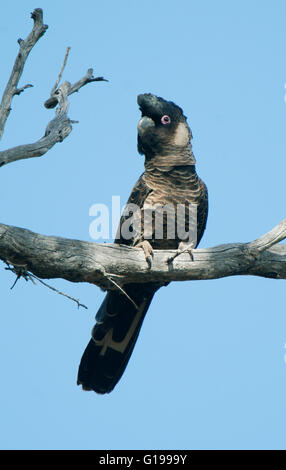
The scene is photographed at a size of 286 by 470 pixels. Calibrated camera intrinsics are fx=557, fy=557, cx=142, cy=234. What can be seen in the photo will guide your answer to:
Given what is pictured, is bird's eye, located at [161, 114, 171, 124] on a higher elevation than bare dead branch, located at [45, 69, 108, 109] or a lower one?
higher

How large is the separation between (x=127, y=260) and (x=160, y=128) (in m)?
2.14

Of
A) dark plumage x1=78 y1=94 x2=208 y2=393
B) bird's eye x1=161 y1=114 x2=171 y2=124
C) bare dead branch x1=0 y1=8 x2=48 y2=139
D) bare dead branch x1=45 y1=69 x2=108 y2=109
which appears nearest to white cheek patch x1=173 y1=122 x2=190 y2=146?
dark plumage x1=78 y1=94 x2=208 y2=393

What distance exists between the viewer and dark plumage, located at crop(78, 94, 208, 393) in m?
6.50

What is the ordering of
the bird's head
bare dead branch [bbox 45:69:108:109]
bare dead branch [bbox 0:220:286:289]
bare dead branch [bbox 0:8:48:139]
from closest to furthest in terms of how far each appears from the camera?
bare dead branch [bbox 0:8:48:139] → bare dead branch [bbox 0:220:286:289] → bare dead branch [bbox 45:69:108:109] → the bird's head

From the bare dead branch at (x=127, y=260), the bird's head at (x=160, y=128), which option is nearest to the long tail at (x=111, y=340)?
the bare dead branch at (x=127, y=260)

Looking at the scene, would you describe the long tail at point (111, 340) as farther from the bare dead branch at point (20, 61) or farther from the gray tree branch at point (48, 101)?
the bare dead branch at point (20, 61)

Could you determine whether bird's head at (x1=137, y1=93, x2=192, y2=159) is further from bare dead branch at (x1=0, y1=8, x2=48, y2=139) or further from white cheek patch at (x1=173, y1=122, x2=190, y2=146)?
bare dead branch at (x1=0, y1=8, x2=48, y2=139)

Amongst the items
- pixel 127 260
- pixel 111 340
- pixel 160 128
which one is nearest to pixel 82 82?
pixel 160 128

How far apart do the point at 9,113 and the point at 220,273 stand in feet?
8.37

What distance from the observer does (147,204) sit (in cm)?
648

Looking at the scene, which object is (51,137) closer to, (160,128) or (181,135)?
(160,128)
